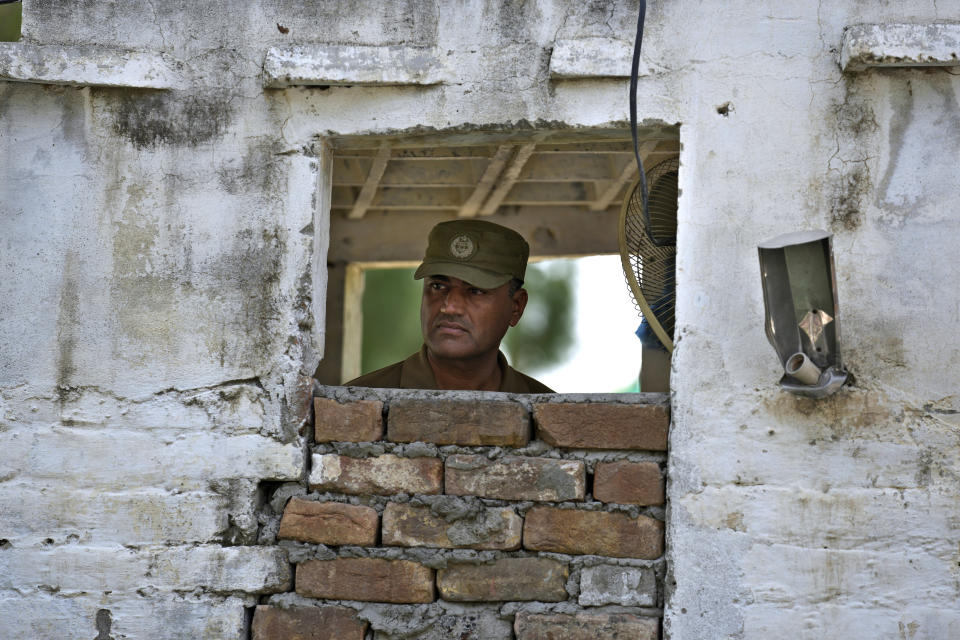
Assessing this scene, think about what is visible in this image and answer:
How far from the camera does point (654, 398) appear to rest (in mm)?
2676

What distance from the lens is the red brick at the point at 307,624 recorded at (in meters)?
2.66

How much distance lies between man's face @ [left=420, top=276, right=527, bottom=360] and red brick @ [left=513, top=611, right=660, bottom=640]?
4.23ft

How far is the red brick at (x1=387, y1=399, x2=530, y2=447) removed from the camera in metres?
2.68

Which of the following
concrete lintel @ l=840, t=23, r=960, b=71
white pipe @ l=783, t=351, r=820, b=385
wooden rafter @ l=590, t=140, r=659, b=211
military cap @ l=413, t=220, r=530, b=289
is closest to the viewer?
white pipe @ l=783, t=351, r=820, b=385

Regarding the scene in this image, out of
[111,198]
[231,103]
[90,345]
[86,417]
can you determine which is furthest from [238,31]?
[86,417]

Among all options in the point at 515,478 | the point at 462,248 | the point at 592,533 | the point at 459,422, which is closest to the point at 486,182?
the point at 462,248

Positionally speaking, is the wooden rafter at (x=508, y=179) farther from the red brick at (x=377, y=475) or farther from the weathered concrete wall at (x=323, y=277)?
the red brick at (x=377, y=475)

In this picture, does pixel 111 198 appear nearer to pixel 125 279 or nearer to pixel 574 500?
pixel 125 279

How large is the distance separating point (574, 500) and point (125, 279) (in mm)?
1307

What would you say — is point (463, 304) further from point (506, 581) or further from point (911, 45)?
point (911, 45)

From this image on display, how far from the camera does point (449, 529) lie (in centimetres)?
267

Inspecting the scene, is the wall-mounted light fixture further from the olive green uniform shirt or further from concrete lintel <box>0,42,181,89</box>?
concrete lintel <box>0,42,181,89</box>

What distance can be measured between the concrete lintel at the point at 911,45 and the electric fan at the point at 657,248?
1.98 feet

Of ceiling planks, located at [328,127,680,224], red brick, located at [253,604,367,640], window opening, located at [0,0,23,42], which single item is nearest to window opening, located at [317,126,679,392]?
ceiling planks, located at [328,127,680,224]
